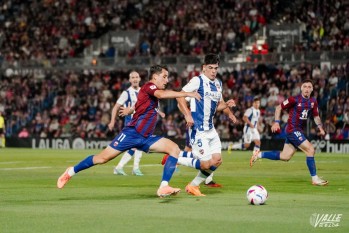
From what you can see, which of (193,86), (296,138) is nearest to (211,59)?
(193,86)

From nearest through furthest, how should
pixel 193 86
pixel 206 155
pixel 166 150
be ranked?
pixel 166 150
pixel 206 155
pixel 193 86

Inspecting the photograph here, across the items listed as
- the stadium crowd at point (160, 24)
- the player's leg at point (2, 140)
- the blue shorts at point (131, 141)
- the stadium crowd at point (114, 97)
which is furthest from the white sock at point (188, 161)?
the player's leg at point (2, 140)

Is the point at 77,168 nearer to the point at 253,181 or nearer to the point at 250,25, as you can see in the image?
the point at 253,181

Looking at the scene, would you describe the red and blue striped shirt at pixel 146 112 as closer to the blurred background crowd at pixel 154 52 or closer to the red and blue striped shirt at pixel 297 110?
the red and blue striped shirt at pixel 297 110

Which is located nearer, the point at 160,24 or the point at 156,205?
the point at 156,205

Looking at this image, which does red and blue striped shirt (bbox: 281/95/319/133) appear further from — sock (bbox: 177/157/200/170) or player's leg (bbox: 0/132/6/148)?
player's leg (bbox: 0/132/6/148)

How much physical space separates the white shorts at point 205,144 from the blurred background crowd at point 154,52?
76.5 feet

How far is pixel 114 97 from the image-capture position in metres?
48.7

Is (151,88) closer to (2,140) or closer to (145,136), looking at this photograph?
(145,136)

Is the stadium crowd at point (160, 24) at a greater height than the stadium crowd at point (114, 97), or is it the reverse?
the stadium crowd at point (160, 24)

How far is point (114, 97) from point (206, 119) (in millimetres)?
31720

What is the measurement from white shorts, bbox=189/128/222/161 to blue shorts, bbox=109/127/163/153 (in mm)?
1353

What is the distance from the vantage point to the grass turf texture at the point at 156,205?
1123 centimetres

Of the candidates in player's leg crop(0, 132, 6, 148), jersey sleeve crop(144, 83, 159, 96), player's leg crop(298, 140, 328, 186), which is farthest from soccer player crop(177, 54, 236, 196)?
player's leg crop(0, 132, 6, 148)
